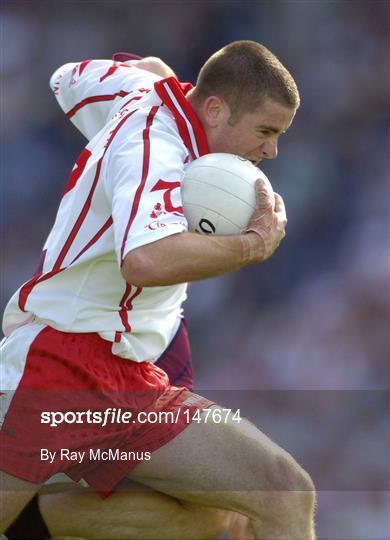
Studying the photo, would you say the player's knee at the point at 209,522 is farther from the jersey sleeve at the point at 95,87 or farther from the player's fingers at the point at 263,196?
the jersey sleeve at the point at 95,87

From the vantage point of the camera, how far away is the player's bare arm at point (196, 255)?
319 centimetres

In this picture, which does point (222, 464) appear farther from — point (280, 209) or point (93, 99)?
point (93, 99)

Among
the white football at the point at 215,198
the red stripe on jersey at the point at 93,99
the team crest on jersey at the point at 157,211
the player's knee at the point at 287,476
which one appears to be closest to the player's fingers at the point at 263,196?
the white football at the point at 215,198

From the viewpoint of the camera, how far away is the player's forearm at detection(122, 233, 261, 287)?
318 centimetres

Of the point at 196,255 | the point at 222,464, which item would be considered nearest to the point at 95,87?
the point at 196,255

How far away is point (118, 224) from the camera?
327cm

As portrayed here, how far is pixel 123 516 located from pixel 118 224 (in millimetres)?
1477

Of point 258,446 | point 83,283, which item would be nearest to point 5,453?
point 83,283

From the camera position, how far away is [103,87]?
A: 456 centimetres

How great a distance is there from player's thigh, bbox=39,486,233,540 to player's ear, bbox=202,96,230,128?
1559mm

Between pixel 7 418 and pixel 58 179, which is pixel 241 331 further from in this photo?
pixel 7 418

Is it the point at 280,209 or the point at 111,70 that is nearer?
the point at 280,209

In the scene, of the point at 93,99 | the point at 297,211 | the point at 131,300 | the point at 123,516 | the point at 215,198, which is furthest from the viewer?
the point at 297,211

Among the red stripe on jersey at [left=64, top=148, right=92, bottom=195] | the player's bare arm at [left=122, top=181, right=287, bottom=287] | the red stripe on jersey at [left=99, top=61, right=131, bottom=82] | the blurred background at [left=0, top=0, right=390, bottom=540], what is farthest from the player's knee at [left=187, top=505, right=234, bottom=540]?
the blurred background at [left=0, top=0, right=390, bottom=540]
